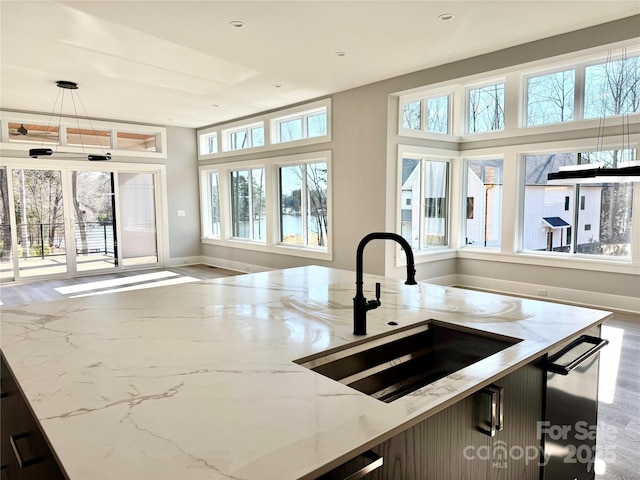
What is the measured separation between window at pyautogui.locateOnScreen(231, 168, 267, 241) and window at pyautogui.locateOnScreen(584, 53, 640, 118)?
210 inches

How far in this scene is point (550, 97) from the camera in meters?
5.90

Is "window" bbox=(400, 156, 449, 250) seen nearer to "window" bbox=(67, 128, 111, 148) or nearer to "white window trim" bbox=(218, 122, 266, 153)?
"white window trim" bbox=(218, 122, 266, 153)

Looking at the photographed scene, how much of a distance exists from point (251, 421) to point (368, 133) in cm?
549

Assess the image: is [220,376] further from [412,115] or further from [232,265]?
[232,265]

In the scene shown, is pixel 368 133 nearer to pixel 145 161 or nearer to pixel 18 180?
pixel 145 161

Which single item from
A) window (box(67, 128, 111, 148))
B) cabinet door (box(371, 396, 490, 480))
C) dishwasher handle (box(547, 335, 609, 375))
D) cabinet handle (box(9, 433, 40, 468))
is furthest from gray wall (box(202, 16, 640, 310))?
cabinet handle (box(9, 433, 40, 468))

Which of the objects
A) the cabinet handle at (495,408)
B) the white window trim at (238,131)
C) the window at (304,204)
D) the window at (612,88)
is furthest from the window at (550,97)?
the cabinet handle at (495,408)

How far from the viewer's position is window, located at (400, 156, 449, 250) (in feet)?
20.7

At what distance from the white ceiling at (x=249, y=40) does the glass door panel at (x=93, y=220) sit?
194 centimetres

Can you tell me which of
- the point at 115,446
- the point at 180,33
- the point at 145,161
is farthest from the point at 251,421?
the point at 145,161

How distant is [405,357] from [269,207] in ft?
21.1

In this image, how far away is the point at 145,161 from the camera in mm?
8672

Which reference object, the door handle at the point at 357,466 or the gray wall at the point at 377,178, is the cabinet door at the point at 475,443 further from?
the gray wall at the point at 377,178

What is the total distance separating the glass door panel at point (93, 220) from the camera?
313 inches
